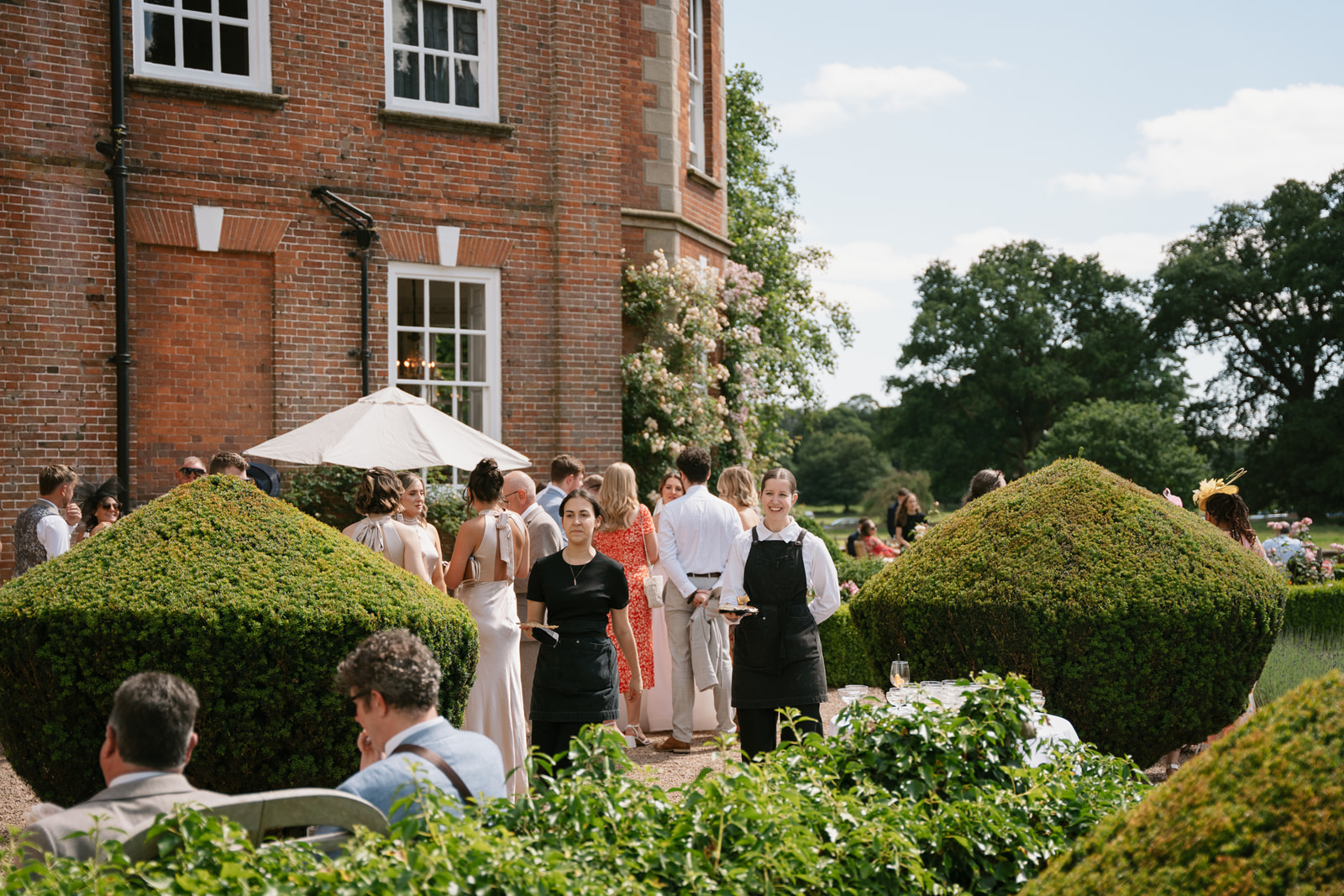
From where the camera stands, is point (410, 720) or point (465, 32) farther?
point (465, 32)

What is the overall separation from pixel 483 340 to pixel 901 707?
32.1 ft

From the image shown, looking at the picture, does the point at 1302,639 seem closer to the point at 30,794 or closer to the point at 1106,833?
the point at 1106,833

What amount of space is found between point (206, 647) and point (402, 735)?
173 centimetres

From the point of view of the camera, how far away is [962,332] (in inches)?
2229

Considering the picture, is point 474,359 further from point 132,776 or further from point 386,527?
point 132,776

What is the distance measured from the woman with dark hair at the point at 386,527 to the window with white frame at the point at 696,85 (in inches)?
395

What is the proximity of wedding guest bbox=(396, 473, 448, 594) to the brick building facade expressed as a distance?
5.20 meters

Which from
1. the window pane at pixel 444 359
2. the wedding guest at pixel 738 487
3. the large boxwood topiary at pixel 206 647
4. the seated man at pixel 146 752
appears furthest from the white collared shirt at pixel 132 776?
the window pane at pixel 444 359

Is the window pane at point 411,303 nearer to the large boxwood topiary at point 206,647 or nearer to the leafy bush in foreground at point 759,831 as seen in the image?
the large boxwood topiary at point 206,647

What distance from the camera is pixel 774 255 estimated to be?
31719 millimetres

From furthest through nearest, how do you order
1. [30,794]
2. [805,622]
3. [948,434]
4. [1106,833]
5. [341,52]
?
[948,434] < [341,52] < [30,794] < [805,622] < [1106,833]

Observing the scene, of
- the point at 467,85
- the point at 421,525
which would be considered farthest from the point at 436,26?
the point at 421,525

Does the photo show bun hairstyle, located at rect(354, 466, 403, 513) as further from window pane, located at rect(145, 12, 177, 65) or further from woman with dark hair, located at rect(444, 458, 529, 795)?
window pane, located at rect(145, 12, 177, 65)

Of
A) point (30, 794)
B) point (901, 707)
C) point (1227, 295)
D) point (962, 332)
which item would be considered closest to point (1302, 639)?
point (901, 707)
